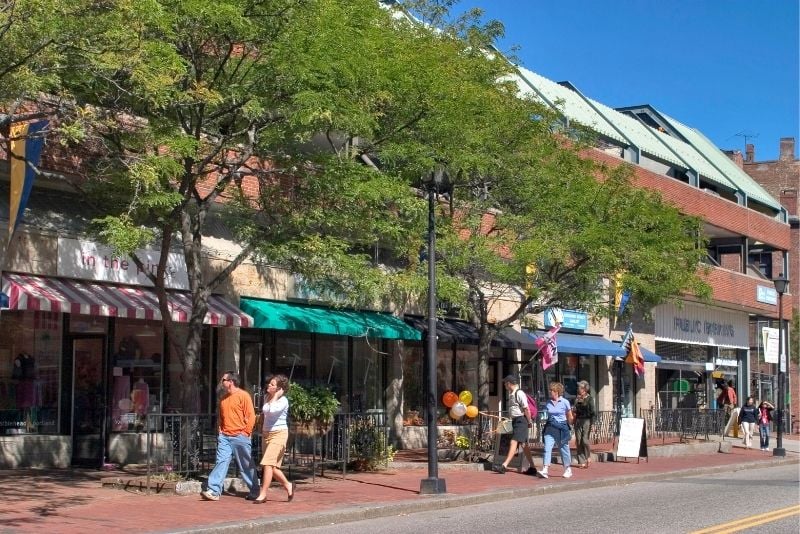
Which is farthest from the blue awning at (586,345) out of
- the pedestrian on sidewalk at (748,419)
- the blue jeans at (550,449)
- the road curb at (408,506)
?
the blue jeans at (550,449)

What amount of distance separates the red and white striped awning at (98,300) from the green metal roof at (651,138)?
48.8 feet

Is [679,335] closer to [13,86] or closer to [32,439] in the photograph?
[32,439]

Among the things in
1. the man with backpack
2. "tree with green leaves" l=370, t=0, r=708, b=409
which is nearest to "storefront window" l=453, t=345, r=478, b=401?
"tree with green leaves" l=370, t=0, r=708, b=409

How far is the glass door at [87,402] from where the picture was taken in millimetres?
19041

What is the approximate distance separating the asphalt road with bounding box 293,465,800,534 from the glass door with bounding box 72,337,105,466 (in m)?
7.13

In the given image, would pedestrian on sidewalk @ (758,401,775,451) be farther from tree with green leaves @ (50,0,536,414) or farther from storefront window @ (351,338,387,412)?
tree with green leaves @ (50,0,536,414)

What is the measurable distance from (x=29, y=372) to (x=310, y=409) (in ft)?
17.1

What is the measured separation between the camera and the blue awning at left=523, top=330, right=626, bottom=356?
31.3 meters

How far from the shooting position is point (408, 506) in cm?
1492

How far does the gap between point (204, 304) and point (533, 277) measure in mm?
7779

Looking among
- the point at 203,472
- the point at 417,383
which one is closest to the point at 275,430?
the point at 203,472

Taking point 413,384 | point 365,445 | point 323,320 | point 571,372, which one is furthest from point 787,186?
point 365,445

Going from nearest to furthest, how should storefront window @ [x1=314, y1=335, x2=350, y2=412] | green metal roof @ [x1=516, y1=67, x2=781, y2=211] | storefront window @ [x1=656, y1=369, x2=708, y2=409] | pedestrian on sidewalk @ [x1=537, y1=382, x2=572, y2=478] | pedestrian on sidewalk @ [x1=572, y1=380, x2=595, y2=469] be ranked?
pedestrian on sidewalk @ [x1=537, y1=382, x2=572, y2=478] → pedestrian on sidewalk @ [x1=572, y1=380, x2=595, y2=469] → storefront window @ [x1=314, y1=335, x2=350, y2=412] → green metal roof @ [x1=516, y1=67, x2=781, y2=211] → storefront window @ [x1=656, y1=369, x2=708, y2=409]

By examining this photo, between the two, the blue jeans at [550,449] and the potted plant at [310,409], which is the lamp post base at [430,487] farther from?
the blue jeans at [550,449]
